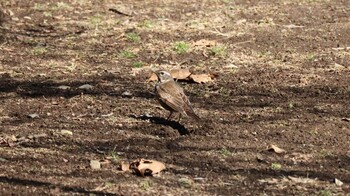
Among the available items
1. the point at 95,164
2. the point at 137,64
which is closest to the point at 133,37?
the point at 137,64

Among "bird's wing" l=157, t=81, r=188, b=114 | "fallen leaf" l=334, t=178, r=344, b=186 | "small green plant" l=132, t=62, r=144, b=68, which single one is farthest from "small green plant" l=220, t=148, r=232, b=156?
"small green plant" l=132, t=62, r=144, b=68

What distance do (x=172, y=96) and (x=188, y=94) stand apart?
1.15 metres

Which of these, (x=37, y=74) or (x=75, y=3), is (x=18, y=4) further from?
(x=37, y=74)

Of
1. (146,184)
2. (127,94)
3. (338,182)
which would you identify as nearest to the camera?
(146,184)

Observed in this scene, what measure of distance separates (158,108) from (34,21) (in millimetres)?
5637

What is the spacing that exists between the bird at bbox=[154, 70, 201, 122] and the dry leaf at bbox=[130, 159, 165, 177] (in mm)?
1241

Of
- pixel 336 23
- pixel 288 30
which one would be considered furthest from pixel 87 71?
pixel 336 23

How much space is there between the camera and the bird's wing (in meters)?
7.73

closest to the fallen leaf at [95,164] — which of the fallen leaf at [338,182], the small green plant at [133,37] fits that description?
the fallen leaf at [338,182]

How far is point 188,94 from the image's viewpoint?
29.6 feet

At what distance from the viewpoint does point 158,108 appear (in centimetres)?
852

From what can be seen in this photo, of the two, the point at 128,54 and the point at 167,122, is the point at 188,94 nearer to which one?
the point at 167,122

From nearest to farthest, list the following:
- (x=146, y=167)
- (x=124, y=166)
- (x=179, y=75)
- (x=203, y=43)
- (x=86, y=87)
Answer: (x=146, y=167)
(x=124, y=166)
(x=86, y=87)
(x=179, y=75)
(x=203, y=43)

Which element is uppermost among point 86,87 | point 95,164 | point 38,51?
point 95,164
